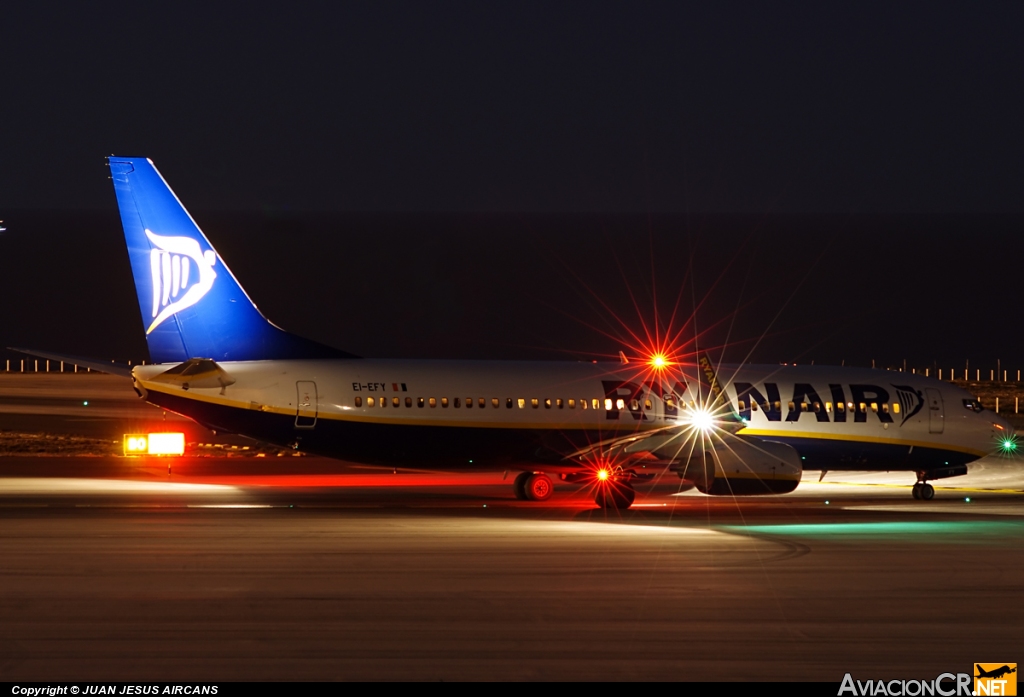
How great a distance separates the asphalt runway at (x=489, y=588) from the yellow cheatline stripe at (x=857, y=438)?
263 cm

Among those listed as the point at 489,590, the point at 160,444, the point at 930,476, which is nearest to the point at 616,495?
the point at 930,476

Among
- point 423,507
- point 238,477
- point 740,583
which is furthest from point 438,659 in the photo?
point 238,477

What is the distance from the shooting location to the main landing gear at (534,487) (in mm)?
35594

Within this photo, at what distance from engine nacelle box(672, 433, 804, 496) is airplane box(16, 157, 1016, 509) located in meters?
0.03

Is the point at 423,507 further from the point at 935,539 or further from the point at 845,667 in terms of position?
the point at 845,667

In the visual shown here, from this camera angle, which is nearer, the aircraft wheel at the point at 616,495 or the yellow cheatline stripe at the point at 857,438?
the aircraft wheel at the point at 616,495

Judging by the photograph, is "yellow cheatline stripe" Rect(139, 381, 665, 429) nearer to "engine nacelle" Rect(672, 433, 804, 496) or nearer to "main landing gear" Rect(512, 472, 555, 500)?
"main landing gear" Rect(512, 472, 555, 500)

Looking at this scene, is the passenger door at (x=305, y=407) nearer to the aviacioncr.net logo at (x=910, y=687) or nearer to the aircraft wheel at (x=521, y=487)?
the aircraft wheel at (x=521, y=487)

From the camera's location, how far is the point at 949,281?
595 feet

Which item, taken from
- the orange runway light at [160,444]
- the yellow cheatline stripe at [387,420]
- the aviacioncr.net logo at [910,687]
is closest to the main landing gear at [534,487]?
the yellow cheatline stripe at [387,420]

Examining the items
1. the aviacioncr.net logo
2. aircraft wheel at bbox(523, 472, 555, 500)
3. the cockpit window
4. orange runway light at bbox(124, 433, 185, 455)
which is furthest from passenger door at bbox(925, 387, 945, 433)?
the aviacioncr.net logo

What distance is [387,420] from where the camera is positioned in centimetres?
3347

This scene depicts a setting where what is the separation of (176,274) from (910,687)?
23608 mm

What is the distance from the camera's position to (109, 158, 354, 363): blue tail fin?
33.8 metres
